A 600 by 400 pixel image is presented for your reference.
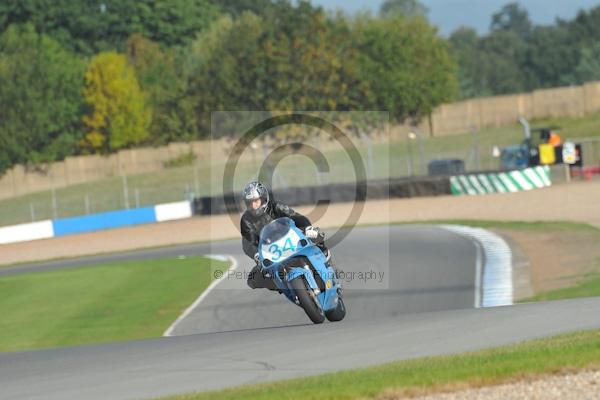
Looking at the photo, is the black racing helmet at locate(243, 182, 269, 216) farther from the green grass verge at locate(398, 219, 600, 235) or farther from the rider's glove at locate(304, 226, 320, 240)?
the green grass verge at locate(398, 219, 600, 235)

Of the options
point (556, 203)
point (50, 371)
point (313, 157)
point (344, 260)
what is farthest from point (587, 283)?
point (313, 157)

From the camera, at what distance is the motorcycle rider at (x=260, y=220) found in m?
13.3

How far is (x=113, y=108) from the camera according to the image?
257ft

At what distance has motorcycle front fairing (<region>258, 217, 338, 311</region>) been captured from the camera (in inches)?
512

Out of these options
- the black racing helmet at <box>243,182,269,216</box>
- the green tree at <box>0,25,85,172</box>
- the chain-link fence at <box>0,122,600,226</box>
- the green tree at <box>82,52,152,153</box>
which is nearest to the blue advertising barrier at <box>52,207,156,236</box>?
the chain-link fence at <box>0,122,600,226</box>

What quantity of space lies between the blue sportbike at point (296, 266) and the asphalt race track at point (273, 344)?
0.35m

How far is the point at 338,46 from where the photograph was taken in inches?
3118

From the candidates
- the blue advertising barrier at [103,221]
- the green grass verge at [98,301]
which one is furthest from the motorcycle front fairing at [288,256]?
the blue advertising barrier at [103,221]

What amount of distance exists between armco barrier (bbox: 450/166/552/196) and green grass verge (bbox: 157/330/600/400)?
101 ft

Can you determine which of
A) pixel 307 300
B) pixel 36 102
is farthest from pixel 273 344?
pixel 36 102

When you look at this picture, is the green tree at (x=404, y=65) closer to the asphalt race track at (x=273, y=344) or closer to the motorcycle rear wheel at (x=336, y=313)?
the asphalt race track at (x=273, y=344)

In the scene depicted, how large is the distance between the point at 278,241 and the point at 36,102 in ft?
215

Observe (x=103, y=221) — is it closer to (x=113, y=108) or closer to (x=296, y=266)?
(x=113, y=108)

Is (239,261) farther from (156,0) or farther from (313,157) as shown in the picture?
(156,0)
